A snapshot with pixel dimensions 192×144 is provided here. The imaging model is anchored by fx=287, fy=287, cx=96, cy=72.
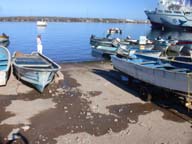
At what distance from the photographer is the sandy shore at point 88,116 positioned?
879cm

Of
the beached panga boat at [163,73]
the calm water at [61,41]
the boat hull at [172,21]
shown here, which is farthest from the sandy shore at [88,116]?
the boat hull at [172,21]

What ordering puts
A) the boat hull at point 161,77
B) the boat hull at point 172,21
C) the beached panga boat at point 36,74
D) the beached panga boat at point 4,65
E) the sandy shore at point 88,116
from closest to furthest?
the sandy shore at point 88,116
the boat hull at point 161,77
the beached panga boat at point 36,74
the beached panga boat at point 4,65
the boat hull at point 172,21

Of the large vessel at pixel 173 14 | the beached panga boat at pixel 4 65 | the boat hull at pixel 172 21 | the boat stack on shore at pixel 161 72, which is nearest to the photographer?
the boat stack on shore at pixel 161 72

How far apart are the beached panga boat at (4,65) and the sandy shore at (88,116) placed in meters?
0.44

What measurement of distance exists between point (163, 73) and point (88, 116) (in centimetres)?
345

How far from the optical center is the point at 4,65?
52.3ft

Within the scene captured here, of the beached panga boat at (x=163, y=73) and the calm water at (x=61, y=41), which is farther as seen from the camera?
the calm water at (x=61, y=41)

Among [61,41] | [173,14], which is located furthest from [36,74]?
[173,14]

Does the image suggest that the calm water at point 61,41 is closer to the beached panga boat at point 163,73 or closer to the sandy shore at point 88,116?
the beached panga boat at point 163,73

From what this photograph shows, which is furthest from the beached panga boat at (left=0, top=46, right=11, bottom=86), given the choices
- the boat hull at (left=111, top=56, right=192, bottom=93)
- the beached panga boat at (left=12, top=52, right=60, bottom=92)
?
the boat hull at (left=111, top=56, right=192, bottom=93)

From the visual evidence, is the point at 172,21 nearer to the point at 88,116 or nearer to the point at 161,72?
the point at 161,72

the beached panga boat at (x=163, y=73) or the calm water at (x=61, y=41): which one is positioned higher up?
the beached panga boat at (x=163, y=73)

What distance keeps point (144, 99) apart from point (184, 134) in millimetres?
3551

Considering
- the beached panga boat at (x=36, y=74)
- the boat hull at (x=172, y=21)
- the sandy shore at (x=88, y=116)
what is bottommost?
the sandy shore at (x=88, y=116)
